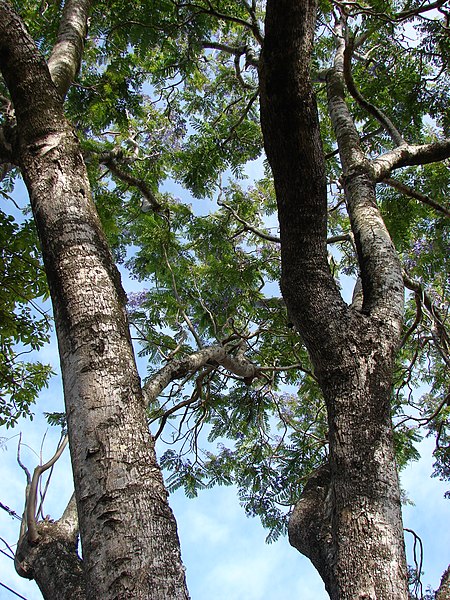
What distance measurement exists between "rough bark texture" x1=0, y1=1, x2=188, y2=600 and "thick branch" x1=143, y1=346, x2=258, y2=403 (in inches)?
82.0

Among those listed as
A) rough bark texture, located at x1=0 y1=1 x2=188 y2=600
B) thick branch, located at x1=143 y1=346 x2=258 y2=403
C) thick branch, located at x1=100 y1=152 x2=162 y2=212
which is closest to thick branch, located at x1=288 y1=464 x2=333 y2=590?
rough bark texture, located at x1=0 y1=1 x2=188 y2=600

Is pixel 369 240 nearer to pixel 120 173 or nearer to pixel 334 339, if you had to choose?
pixel 334 339

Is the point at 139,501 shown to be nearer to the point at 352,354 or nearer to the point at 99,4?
the point at 352,354

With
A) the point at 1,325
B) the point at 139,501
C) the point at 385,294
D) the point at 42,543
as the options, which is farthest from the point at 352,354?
the point at 1,325

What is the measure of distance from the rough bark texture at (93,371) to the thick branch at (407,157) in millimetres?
2014

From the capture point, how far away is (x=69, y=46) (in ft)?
11.8

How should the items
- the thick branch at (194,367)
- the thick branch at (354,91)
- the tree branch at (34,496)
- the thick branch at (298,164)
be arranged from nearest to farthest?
the thick branch at (298,164) < the thick branch at (354,91) < the tree branch at (34,496) < the thick branch at (194,367)

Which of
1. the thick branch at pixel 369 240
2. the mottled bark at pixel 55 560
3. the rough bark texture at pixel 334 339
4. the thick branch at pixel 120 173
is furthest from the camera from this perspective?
the thick branch at pixel 120 173

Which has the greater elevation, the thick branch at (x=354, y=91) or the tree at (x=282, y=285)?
the thick branch at (x=354, y=91)

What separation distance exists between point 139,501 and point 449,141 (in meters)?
3.09

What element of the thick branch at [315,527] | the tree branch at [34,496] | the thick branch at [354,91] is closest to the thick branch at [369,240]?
the thick branch at [354,91]

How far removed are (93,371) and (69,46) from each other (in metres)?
3.01

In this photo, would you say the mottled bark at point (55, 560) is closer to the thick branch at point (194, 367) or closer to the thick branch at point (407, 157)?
the thick branch at point (194, 367)

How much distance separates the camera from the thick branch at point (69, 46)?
3.24 meters
